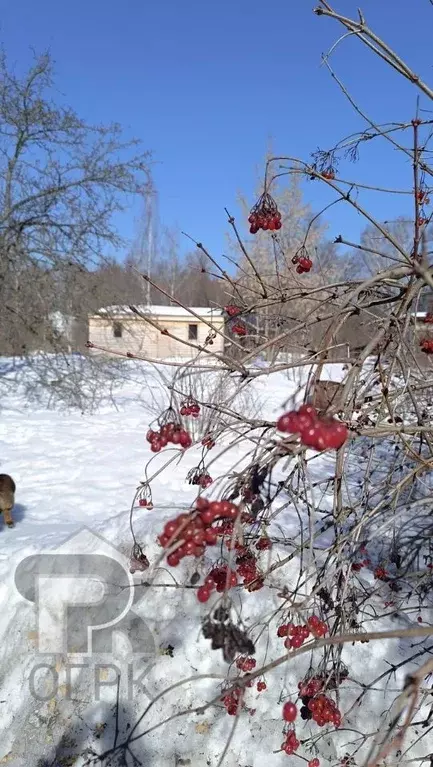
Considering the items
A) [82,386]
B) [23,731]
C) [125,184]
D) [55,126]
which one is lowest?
[23,731]

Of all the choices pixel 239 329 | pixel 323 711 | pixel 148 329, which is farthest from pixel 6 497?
pixel 148 329

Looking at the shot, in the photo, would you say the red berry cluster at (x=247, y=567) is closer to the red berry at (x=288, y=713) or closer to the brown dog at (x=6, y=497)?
the red berry at (x=288, y=713)

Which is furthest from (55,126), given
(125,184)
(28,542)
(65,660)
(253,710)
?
(253,710)

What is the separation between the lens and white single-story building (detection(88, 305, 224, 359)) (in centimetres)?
146

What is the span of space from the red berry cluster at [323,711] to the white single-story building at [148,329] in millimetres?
1138

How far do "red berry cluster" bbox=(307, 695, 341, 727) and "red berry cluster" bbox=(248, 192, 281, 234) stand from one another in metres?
1.58

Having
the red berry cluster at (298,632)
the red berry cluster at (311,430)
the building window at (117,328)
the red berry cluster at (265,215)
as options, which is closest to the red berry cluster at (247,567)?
the red berry cluster at (298,632)

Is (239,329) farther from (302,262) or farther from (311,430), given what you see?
(311,430)

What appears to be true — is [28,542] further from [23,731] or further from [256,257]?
[256,257]

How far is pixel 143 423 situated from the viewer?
8461mm

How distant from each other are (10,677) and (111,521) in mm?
1348

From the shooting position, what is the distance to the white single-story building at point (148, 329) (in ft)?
4.80

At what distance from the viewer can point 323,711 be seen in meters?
1.46

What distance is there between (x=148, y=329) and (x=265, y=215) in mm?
10987
